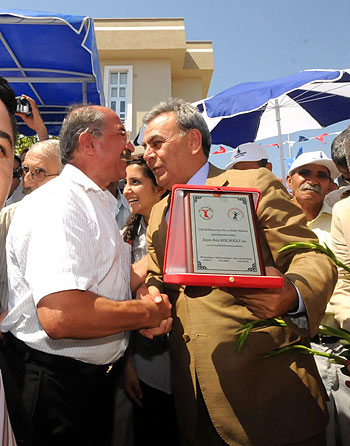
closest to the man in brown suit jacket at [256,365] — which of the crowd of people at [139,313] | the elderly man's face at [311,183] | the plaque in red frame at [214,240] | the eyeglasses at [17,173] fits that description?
the crowd of people at [139,313]

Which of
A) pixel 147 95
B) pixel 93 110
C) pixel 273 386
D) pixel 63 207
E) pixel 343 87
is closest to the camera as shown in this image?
pixel 63 207

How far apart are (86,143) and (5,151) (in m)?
0.84

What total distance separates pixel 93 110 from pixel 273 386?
178cm

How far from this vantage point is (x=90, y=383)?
5.90 ft

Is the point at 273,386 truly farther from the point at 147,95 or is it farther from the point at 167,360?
the point at 147,95

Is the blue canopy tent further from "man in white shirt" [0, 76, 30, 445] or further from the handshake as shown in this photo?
the handshake

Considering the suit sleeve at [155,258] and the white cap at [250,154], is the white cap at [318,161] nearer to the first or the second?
the white cap at [250,154]

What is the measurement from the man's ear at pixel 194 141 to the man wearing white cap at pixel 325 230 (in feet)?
3.72

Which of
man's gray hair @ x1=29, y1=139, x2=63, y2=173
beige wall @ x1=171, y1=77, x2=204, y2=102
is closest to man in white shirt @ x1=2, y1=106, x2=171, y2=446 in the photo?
man's gray hair @ x1=29, y1=139, x2=63, y2=173

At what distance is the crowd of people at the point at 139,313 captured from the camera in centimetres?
145

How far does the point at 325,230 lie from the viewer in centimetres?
317

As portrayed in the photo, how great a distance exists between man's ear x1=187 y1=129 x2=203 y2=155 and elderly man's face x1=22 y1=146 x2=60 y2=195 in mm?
1339

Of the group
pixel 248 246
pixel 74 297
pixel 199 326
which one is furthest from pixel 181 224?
pixel 199 326

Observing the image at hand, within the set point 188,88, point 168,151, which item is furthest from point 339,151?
point 188,88
